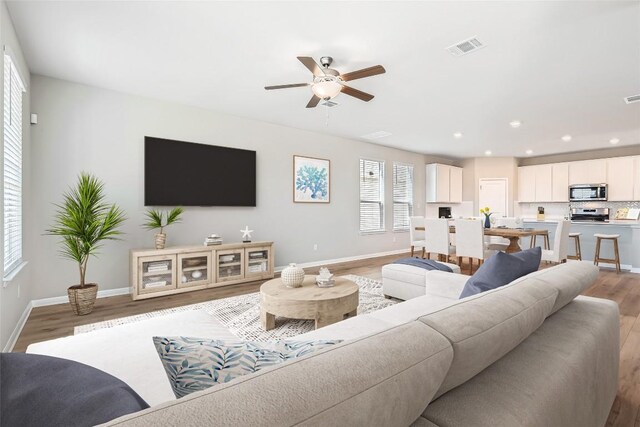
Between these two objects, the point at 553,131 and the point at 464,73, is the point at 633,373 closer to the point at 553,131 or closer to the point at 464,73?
the point at 464,73

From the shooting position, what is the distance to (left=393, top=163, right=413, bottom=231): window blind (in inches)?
297

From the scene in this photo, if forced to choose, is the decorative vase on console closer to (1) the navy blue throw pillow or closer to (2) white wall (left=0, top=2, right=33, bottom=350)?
(1) the navy blue throw pillow

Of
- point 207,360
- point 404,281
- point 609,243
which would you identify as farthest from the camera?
point 609,243

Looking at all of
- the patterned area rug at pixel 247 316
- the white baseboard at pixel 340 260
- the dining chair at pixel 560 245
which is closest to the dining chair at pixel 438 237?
the dining chair at pixel 560 245

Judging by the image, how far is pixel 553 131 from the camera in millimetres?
5734

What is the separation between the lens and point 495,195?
859 cm

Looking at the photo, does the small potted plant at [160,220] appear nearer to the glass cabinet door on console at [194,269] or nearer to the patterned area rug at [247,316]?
the glass cabinet door on console at [194,269]

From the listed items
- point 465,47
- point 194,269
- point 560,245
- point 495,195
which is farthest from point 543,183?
point 194,269

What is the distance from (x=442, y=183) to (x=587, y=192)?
322 cm

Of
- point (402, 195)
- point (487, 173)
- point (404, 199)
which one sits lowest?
point (404, 199)

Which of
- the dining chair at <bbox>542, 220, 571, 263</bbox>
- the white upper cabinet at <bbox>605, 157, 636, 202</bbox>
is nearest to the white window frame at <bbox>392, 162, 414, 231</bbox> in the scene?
the dining chair at <bbox>542, 220, 571, 263</bbox>

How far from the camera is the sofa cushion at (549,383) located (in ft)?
2.49

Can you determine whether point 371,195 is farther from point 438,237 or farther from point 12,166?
point 12,166

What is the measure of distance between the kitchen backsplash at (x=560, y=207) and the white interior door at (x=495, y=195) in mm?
431
